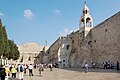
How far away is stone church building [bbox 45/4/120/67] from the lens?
31.3 metres

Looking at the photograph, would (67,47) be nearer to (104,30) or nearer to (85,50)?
(85,50)

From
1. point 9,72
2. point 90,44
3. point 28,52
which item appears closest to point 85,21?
point 90,44

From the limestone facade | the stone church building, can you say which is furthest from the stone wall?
the limestone facade

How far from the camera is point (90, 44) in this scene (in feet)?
134

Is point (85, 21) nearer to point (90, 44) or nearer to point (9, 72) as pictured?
point (90, 44)

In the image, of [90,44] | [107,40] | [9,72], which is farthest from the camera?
[90,44]

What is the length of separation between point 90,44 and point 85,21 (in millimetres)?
5026

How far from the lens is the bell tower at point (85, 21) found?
42.9 metres

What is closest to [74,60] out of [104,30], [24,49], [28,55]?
[104,30]

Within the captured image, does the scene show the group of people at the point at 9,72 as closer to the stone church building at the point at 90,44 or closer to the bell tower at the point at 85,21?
the stone church building at the point at 90,44

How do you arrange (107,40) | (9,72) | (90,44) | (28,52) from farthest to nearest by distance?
1. (28,52)
2. (90,44)
3. (107,40)
4. (9,72)

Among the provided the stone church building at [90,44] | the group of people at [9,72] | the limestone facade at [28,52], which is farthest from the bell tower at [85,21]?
the limestone facade at [28,52]

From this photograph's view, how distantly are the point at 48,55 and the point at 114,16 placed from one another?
38853 millimetres

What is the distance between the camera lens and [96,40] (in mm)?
38156
